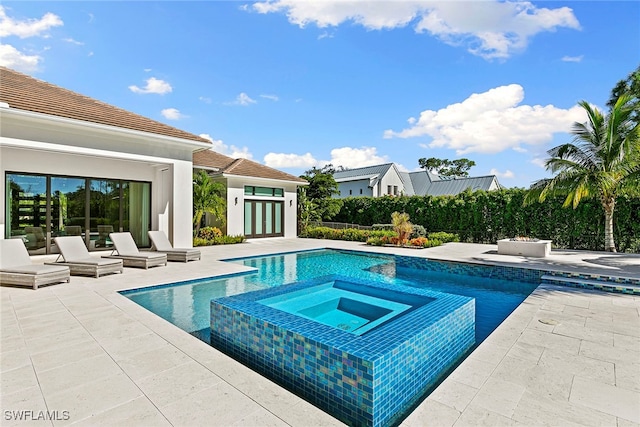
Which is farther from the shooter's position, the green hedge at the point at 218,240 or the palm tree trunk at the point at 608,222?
the green hedge at the point at 218,240

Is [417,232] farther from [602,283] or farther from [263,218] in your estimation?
[602,283]

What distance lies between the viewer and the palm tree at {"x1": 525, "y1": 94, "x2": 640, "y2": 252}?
1316 cm

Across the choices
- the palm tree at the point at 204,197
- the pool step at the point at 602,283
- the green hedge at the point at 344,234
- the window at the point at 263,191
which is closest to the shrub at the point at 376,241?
the green hedge at the point at 344,234

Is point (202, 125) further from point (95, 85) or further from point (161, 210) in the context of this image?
point (161, 210)

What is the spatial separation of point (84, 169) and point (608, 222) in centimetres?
2174

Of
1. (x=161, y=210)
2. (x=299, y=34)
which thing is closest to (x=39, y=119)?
(x=161, y=210)

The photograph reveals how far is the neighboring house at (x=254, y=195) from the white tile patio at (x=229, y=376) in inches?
520

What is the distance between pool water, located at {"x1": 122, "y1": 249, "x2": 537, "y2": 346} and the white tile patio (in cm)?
69

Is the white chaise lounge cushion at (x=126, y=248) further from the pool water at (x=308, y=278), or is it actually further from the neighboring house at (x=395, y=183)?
the neighboring house at (x=395, y=183)

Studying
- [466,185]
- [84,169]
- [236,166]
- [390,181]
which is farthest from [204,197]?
[466,185]

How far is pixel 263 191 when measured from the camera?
21.0 meters

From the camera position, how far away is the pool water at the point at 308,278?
6.41 metres

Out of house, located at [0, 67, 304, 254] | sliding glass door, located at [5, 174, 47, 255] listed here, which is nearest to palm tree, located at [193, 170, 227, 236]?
house, located at [0, 67, 304, 254]

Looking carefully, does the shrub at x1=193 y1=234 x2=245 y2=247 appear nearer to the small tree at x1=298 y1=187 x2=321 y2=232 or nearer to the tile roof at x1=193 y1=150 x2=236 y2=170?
the tile roof at x1=193 y1=150 x2=236 y2=170
